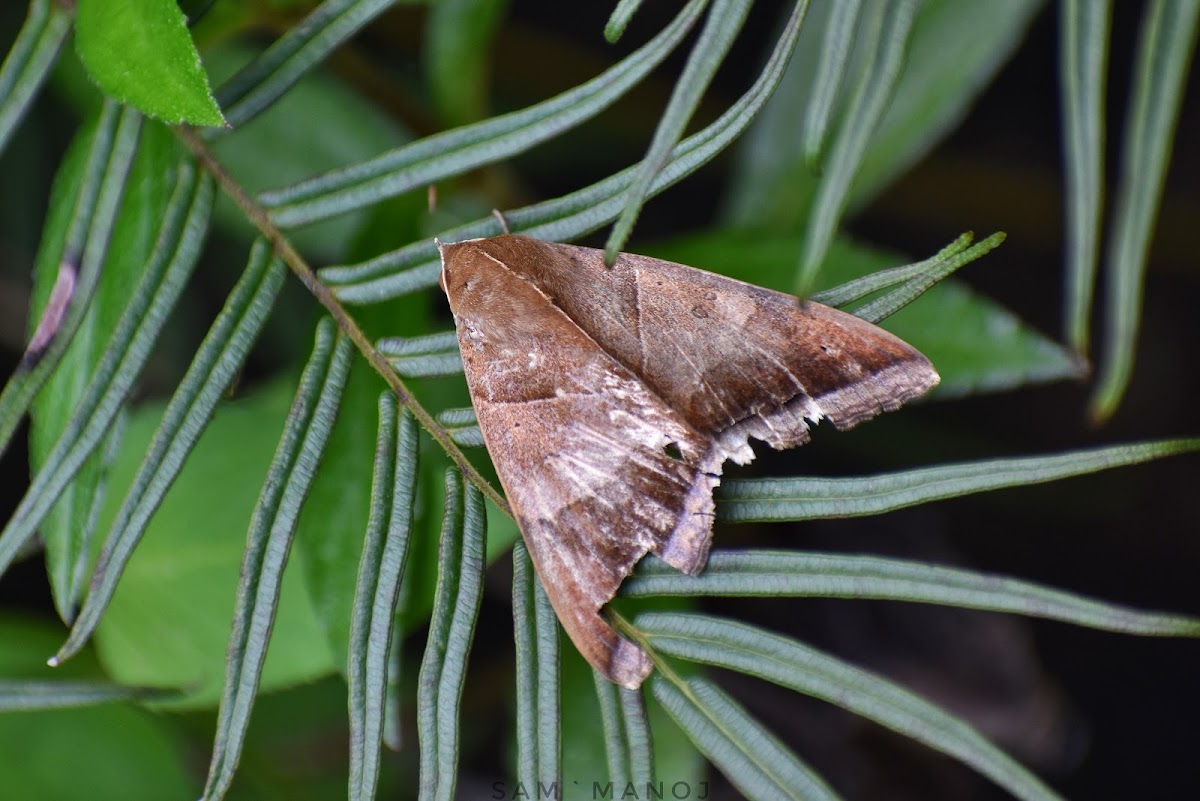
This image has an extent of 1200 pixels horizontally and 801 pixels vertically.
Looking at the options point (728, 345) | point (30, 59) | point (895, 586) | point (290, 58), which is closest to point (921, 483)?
point (895, 586)

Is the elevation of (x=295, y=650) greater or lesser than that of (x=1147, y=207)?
lesser

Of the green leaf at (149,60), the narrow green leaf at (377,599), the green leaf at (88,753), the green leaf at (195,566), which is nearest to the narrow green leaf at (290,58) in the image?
the green leaf at (149,60)

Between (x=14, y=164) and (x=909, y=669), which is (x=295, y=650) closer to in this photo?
(x=909, y=669)

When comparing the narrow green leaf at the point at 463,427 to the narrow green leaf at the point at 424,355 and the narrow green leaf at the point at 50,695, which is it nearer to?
the narrow green leaf at the point at 424,355

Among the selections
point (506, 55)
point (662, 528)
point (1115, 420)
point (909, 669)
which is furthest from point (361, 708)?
point (1115, 420)

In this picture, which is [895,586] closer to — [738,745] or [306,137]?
[738,745]

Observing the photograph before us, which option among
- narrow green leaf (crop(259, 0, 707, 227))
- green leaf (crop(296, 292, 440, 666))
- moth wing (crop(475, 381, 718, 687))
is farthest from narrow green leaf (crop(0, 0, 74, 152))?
moth wing (crop(475, 381, 718, 687))

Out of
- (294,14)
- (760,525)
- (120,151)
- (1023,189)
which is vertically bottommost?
(760,525)
